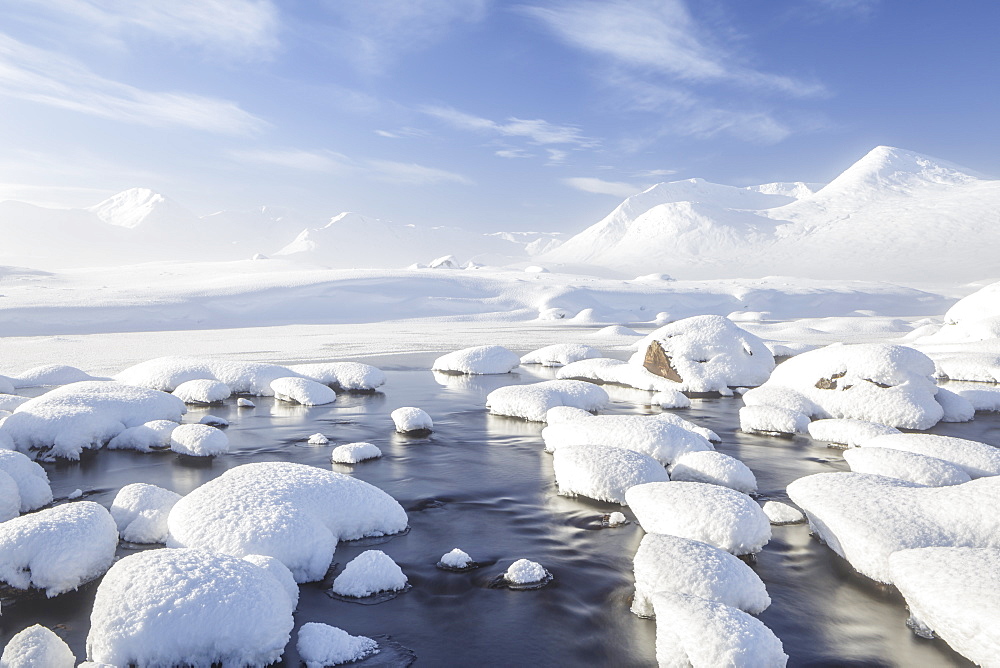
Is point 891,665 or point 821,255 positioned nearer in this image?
point 891,665

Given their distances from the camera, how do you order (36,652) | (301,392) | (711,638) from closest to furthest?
(36,652) → (711,638) → (301,392)

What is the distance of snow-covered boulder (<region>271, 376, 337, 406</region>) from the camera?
13.8 metres

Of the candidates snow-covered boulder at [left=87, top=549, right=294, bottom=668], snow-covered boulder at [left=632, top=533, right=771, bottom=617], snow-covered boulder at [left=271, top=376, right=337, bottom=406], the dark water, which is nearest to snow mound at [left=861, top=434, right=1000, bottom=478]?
the dark water

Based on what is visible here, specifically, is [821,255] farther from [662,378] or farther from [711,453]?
[711,453]

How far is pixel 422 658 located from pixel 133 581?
2.04 m

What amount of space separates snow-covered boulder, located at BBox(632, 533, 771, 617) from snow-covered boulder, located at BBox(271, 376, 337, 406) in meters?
10.2

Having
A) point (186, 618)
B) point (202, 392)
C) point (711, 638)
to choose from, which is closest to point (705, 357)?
point (202, 392)

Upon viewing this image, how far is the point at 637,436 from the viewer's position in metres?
8.79

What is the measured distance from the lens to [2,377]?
14750mm

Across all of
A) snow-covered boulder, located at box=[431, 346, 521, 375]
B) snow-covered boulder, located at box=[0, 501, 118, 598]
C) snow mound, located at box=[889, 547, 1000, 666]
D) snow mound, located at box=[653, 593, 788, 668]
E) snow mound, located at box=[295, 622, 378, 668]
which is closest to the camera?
snow mound, located at box=[653, 593, 788, 668]

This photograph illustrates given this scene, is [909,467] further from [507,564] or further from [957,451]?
[507,564]

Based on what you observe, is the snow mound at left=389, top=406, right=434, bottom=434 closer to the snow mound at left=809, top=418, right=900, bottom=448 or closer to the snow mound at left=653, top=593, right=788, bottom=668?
the snow mound at left=809, top=418, right=900, bottom=448

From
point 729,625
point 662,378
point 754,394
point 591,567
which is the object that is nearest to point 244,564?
point 591,567

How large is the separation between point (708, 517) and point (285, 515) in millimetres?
3928
